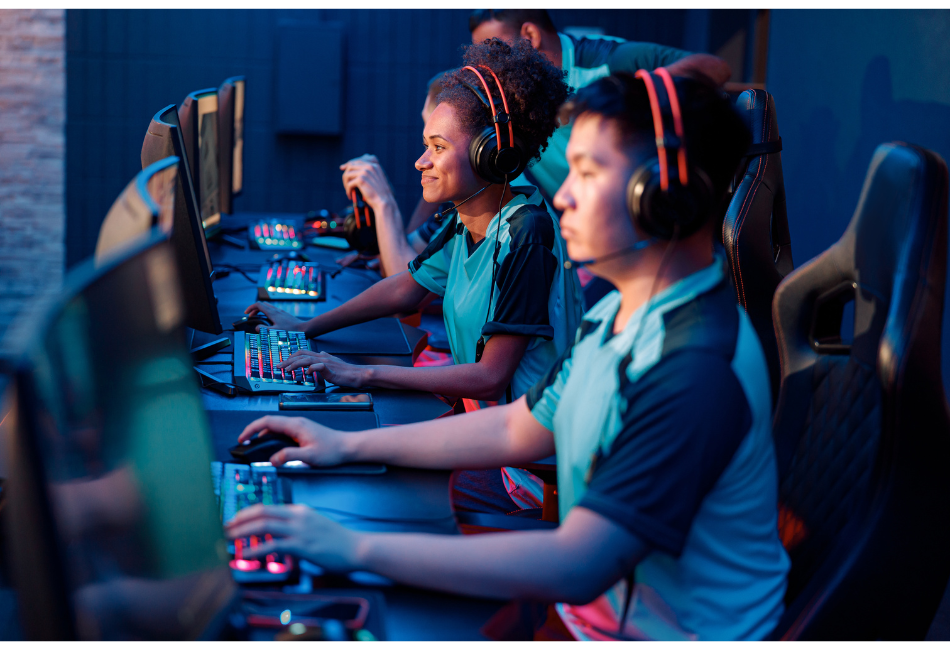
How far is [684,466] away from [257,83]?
4146mm

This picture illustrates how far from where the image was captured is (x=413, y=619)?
0.81 m

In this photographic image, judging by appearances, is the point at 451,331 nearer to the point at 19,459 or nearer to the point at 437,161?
the point at 437,161

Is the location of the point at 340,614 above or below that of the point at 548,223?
below

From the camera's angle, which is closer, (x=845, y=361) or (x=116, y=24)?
(x=845, y=361)

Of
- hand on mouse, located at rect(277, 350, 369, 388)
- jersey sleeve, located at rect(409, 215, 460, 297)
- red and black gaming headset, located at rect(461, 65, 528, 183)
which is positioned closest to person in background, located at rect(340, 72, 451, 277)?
jersey sleeve, located at rect(409, 215, 460, 297)

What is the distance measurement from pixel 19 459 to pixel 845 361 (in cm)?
87

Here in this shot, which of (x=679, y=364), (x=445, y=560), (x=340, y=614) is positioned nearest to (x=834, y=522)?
(x=679, y=364)

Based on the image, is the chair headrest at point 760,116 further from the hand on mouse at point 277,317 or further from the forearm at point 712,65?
the hand on mouse at point 277,317

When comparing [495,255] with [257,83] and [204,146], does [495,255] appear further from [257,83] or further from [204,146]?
[257,83]

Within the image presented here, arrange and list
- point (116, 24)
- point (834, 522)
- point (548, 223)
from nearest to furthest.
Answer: point (834, 522) → point (548, 223) → point (116, 24)

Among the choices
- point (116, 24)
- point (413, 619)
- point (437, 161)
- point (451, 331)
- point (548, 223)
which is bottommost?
point (413, 619)

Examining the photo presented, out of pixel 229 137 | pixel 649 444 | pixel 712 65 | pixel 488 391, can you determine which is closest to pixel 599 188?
pixel 649 444

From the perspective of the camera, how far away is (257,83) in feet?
14.5

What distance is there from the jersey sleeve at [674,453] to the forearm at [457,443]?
32 centimetres
